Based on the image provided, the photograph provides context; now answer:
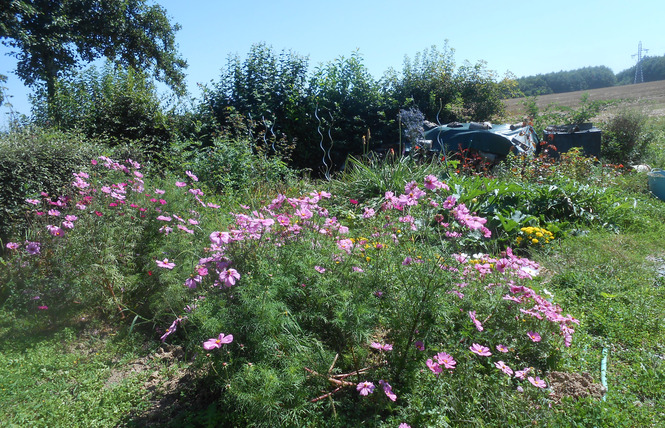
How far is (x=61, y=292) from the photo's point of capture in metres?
3.61

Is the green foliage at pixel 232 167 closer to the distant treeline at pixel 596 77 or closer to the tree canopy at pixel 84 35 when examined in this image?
the tree canopy at pixel 84 35

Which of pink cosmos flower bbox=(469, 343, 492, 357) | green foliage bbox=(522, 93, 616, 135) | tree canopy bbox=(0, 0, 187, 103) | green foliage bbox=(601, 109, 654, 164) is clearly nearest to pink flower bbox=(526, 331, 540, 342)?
pink cosmos flower bbox=(469, 343, 492, 357)

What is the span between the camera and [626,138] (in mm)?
10000

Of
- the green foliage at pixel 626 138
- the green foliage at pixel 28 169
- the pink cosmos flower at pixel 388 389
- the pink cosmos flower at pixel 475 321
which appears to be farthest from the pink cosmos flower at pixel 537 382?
the green foliage at pixel 626 138

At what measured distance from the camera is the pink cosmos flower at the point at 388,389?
2176mm

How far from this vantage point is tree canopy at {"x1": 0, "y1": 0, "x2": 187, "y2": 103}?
1352 centimetres

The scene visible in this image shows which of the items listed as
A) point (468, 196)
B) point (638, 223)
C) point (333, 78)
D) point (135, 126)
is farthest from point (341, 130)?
point (638, 223)

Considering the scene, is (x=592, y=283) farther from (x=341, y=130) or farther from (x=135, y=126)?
(x=135, y=126)

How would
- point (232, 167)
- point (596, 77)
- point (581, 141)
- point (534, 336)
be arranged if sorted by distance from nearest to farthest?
1. point (534, 336)
2. point (232, 167)
3. point (581, 141)
4. point (596, 77)

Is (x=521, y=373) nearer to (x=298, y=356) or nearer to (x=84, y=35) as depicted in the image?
(x=298, y=356)

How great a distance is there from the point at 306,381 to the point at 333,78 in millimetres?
8225

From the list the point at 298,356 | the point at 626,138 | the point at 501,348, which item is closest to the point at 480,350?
the point at 501,348

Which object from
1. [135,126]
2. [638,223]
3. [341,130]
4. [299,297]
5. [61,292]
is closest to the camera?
[299,297]

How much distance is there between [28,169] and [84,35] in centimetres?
1319
